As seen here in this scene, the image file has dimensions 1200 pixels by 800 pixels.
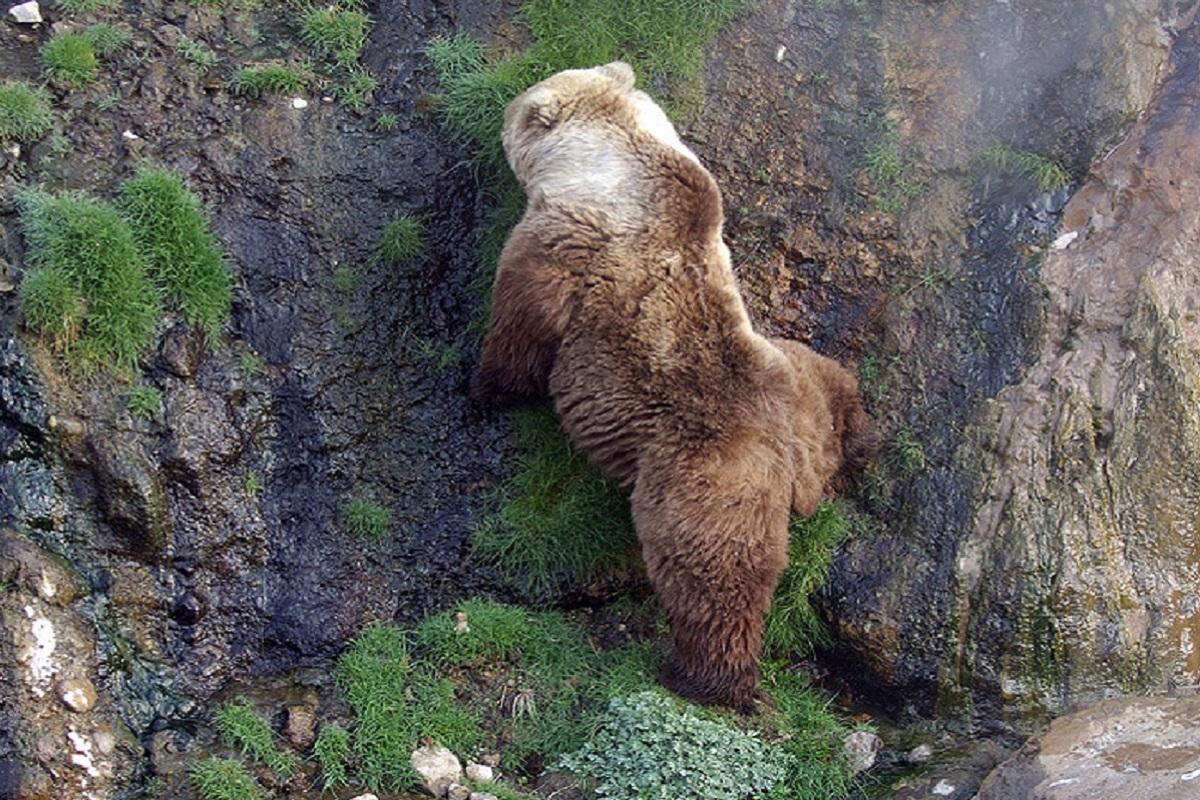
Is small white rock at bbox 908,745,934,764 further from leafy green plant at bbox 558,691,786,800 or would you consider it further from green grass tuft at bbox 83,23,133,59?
green grass tuft at bbox 83,23,133,59

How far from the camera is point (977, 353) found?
6.32 metres

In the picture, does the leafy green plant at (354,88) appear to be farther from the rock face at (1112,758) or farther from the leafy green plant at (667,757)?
the rock face at (1112,758)

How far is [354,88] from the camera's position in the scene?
6.77 m

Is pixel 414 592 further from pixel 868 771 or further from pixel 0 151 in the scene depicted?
pixel 0 151

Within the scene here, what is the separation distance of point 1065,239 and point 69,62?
4.76m

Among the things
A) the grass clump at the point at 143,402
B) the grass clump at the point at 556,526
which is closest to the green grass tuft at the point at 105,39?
the grass clump at the point at 143,402

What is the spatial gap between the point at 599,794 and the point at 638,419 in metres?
1.51

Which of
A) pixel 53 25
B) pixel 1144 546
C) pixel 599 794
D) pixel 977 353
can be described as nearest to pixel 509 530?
pixel 599 794

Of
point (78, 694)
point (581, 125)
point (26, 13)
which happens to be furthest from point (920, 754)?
point (26, 13)

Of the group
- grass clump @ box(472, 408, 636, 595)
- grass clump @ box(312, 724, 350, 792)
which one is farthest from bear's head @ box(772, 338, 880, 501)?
grass clump @ box(312, 724, 350, 792)

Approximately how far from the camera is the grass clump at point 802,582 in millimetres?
6102

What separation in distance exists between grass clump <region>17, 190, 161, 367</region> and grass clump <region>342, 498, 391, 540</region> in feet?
3.72

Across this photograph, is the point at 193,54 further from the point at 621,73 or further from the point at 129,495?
the point at 129,495

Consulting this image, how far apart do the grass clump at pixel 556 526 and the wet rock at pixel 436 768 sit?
0.94 metres
